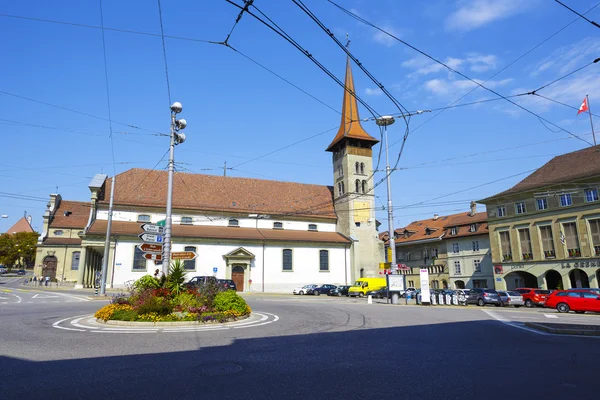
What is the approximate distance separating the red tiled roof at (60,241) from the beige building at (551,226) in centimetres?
5174

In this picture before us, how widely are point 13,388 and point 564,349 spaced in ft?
34.5

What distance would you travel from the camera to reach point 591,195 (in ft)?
119

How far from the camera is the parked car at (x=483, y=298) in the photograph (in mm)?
30250

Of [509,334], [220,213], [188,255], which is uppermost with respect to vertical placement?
[220,213]

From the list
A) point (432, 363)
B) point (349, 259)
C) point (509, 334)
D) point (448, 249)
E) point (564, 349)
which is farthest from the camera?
point (448, 249)

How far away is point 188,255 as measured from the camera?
15195 mm

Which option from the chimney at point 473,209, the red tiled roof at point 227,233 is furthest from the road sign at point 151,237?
the chimney at point 473,209

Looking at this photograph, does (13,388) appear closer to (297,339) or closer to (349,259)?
(297,339)

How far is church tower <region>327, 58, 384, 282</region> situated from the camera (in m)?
47.9

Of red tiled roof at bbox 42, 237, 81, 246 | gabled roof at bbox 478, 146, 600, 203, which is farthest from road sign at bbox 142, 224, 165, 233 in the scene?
red tiled roof at bbox 42, 237, 81, 246

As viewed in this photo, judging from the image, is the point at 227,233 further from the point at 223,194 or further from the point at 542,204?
the point at 542,204

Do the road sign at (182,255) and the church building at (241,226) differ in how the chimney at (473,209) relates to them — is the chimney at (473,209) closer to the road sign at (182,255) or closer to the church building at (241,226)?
the church building at (241,226)

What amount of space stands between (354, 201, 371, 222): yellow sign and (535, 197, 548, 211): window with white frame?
18.3m

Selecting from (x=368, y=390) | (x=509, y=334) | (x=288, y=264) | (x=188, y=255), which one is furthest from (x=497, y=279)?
(x=368, y=390)
